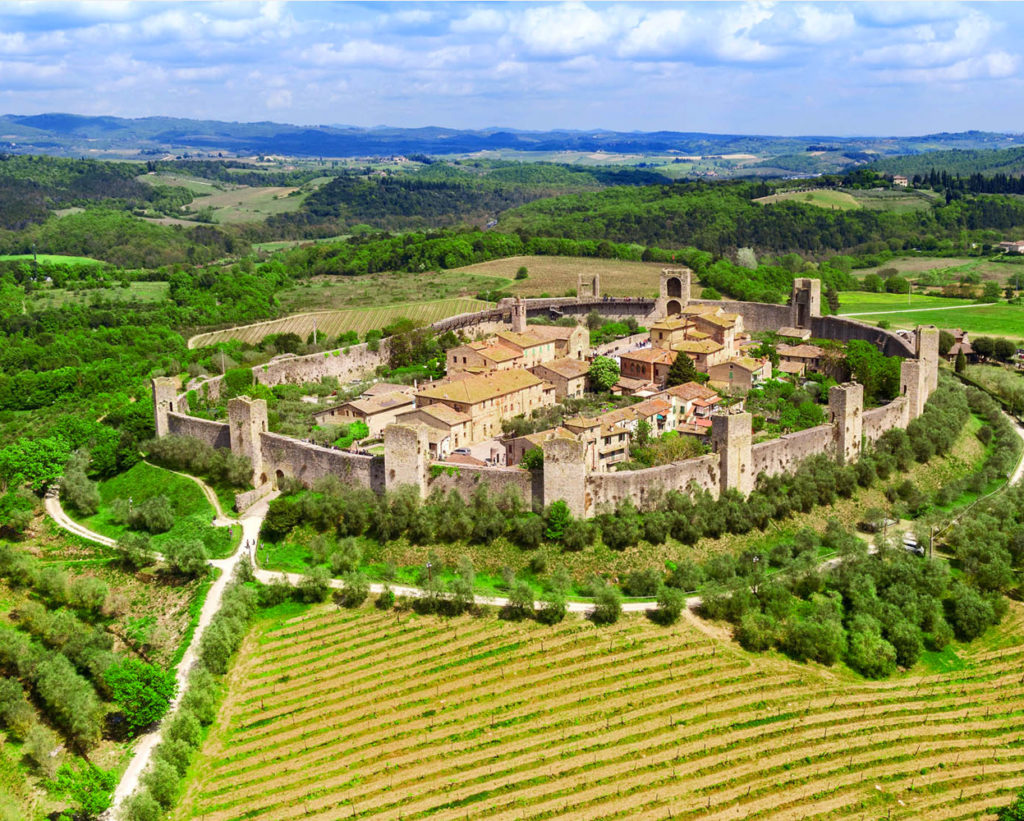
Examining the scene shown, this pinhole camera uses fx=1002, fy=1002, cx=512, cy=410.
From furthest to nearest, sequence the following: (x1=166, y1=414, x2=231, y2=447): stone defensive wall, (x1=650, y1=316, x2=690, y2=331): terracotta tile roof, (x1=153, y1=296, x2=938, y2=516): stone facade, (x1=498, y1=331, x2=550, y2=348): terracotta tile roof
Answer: (x1=650, y1=316, x2=690, y2=331): terracotta tile roof < (x1=498, y1=331, x2=550, y2=348): terracotta tile roof < (x1=166, y1=414, x2=231, y2=447): stone defensive wall < (x1=153, y1=296, x2=938, y2=516): stone facade

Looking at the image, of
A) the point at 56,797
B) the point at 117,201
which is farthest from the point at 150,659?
the point at 117,201

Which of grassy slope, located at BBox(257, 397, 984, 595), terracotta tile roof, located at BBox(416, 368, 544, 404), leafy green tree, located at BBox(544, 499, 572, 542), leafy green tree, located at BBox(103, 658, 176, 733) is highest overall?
terracotta tile roof, located at BBox(416, 368, 544, 404)

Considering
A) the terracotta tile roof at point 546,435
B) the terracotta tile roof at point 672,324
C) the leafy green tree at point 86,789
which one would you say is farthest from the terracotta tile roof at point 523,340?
the leafy green tree at point 86,789

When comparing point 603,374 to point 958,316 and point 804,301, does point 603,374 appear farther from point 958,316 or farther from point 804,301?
point 958,316

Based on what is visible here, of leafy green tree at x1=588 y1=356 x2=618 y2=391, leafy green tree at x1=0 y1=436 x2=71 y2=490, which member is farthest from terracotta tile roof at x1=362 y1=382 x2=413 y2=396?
leafy green tree at x1=0 y1=436 x2=71 y2=490

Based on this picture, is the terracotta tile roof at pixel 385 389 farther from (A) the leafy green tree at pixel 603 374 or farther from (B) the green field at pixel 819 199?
(B) the green field at pixel 819 199

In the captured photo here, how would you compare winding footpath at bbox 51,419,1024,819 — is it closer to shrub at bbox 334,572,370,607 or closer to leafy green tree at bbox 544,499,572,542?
shrub at bbox 334,572,370,607

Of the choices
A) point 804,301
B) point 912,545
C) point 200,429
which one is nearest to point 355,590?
point 200,429
